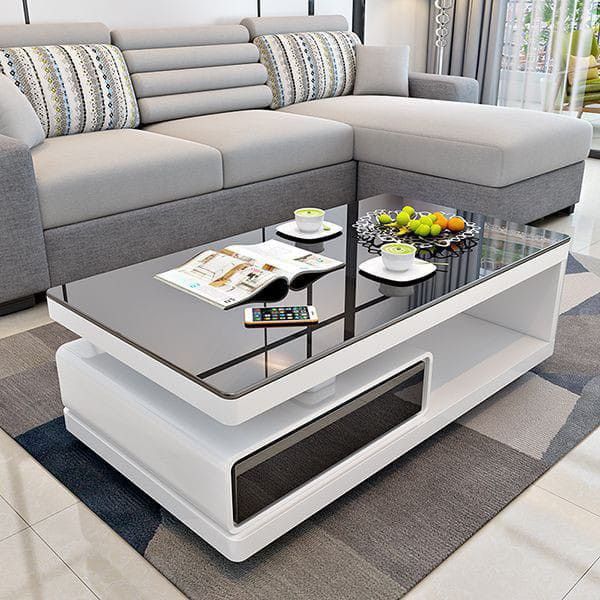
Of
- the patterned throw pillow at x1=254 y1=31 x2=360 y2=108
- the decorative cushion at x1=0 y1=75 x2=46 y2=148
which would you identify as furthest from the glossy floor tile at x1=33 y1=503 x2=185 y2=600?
the patterned throw pillow at x1=254 y1=31 x2=360 y2=108

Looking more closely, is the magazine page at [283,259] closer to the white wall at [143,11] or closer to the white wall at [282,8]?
the white wall at [143,11]

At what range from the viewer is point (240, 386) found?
1477 mm

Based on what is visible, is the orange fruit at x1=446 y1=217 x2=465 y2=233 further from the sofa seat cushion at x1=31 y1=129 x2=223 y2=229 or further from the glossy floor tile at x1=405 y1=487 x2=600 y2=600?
the sofa seat cushion at x1=31 y1=129 x2=223 y2=229

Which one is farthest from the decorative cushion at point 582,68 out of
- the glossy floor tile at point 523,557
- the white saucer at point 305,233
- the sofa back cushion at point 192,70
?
the glossy floor tile at point 523,557

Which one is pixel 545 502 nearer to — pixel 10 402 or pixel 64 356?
pixel 64 356

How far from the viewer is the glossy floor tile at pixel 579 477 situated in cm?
183

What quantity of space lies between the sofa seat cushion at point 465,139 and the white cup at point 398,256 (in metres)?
1.42

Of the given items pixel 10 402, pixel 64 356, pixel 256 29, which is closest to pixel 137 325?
pixel 64 356

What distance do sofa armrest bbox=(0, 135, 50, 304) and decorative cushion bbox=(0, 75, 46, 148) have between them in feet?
0.63

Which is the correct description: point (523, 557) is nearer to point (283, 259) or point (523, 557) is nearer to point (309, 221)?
point (283, 259)

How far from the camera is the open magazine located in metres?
1.89

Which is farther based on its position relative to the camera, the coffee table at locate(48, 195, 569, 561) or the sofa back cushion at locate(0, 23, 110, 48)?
the sofa back cushion at locate(0, 23, 110, 48)

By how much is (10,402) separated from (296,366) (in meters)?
1.12

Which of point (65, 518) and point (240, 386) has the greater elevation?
point (240, 386)
